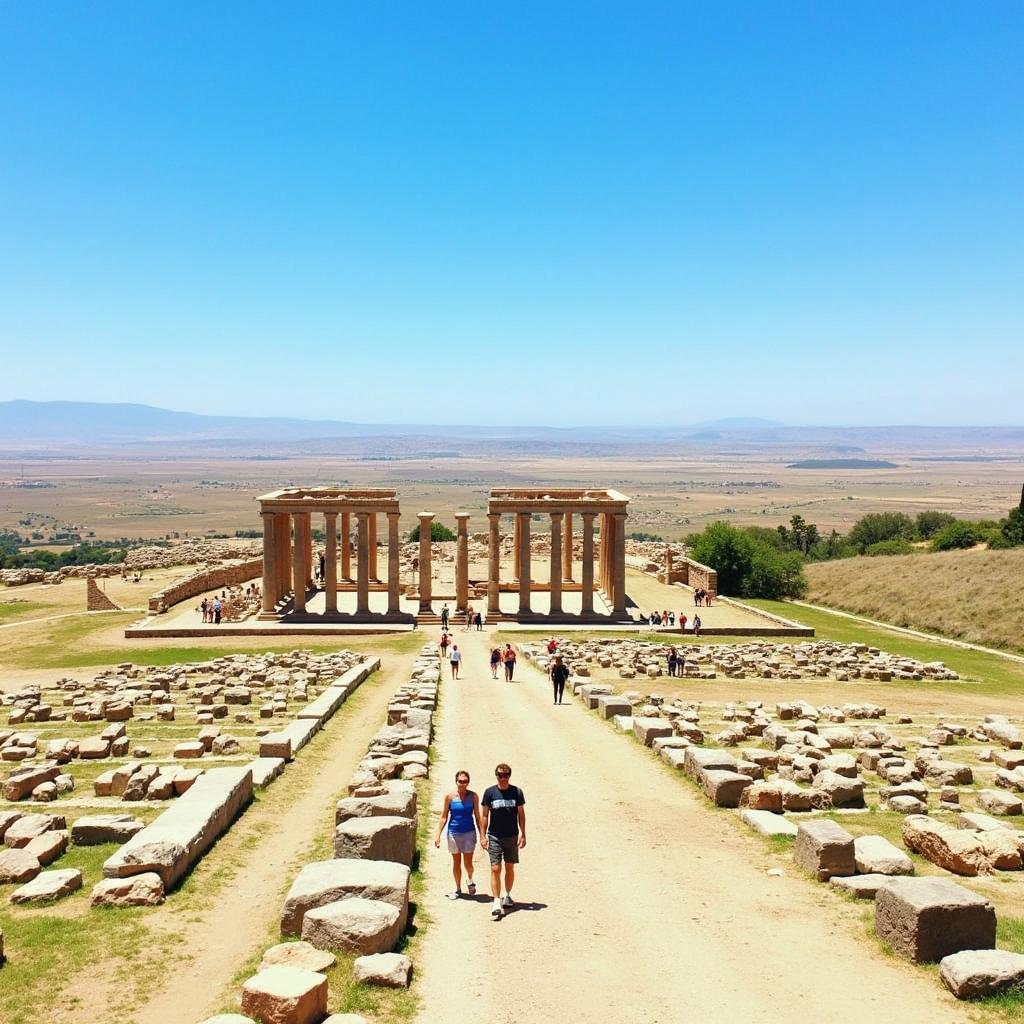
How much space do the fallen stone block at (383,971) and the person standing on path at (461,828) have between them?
2.78 meters

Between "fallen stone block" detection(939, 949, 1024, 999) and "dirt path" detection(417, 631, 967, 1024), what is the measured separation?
0.22m

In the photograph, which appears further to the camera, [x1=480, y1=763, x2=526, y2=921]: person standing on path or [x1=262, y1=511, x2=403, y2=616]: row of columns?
[x1=262, y1=511, x2=403, y2=616]: row of columns

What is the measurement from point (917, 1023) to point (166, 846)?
1044 cm

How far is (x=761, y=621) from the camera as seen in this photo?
58.8 metres

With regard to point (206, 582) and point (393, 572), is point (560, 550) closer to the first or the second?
point (393, 572)

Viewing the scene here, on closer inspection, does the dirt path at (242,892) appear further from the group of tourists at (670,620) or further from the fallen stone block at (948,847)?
the group of tourists at (670,620)

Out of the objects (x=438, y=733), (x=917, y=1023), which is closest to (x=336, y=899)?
(x=917, y=1023)

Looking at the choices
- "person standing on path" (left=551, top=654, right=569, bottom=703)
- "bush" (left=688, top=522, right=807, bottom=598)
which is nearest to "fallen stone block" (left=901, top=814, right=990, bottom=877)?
"person standing on path" (left=551, top=654, right=569, bottom=703)

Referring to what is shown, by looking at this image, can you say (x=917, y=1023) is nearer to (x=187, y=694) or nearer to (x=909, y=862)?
(x=909, y=862)

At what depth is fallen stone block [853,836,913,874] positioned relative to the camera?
599 inches

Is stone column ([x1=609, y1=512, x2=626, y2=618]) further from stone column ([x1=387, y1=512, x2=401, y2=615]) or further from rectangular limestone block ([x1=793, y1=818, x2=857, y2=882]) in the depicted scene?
rectangular limestone block ([x1=793, y1=818, x2=857, y2=882])

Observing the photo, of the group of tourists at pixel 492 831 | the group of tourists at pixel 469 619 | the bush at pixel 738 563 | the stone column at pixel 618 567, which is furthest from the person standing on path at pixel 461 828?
the bush at pixel 738 563

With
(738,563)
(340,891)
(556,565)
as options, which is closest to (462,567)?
(556,565)

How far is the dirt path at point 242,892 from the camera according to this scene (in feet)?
38.8
